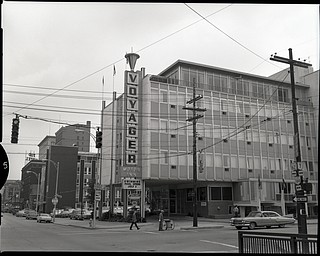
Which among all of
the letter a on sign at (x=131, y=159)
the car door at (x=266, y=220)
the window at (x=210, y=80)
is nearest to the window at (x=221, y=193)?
the letter a on sign at (x=131, y=159)

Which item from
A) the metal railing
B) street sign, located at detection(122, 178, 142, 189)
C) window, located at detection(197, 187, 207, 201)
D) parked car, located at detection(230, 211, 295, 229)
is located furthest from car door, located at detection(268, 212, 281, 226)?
the metal railing

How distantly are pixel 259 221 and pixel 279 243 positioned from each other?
18289mm

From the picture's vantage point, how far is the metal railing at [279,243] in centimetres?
852

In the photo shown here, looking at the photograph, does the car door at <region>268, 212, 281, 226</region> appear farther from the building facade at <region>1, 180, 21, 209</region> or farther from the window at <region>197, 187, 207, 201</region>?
the building facade at <region>1, 180, 21, 209</region>

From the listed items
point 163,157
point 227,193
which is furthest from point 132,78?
point 227,193

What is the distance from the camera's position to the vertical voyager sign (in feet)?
125

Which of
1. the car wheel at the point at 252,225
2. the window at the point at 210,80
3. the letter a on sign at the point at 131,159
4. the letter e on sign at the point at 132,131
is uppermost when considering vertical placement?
the window at the point at 210,80

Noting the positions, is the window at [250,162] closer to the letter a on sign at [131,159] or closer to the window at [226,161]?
the window at [226,161]

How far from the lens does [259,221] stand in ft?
88.5

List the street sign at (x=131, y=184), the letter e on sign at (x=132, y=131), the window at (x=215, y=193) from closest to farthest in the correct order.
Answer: the street sign at (x=131, y=184) < the letter e on sign at (x=132, y=131) < the window at (x=215, y=193)

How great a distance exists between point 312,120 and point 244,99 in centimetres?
1206

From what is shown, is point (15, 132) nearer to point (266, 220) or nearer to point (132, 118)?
point (266, 220)

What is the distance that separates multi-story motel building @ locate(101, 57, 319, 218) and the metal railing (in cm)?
2646

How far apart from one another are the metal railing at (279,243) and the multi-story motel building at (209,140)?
26461 millimetres
